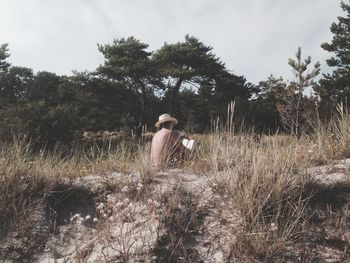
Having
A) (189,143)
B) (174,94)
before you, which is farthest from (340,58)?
(189,143)

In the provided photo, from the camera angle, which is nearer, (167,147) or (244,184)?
(244,184)

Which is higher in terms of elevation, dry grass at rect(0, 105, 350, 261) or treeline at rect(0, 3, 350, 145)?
treeline at rect(0, 3, 350, 145)

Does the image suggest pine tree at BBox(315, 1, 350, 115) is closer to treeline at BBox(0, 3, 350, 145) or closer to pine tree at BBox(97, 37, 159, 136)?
treeline at BBox(0, 3, 350, 145)

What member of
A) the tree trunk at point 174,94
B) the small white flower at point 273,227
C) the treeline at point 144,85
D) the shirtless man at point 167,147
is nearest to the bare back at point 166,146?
the shirtless man at point 167,147

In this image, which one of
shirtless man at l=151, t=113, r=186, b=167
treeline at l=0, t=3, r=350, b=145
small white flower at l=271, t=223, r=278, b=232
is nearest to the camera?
small white flower at l=271, t=223, r=278, b=232

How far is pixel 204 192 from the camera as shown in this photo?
12.0ft

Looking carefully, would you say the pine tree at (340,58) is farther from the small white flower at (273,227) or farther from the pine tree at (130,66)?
the small white flower at (273,227)

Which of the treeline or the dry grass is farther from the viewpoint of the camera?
the treeline

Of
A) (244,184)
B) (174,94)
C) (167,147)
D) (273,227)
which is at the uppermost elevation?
(174,94)

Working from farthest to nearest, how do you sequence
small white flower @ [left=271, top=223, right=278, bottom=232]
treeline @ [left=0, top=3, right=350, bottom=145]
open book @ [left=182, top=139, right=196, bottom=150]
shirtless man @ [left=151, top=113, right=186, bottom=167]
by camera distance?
treeline @ [left=0, top=3, right=350, bottom=145] → open book @ [left=182, top=139, right=196, bottom=150] → shirtless man @ [left=151, top=113, right=186, bottom=167] → small white flower @ [left=271, top=223, right=278, bottom=232]

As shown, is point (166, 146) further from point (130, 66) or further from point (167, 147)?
point (130, 66)

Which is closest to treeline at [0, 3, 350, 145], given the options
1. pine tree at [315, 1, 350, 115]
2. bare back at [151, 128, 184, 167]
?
pine tree at [315, 1, 350, 115]

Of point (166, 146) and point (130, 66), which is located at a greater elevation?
point (130, 66)

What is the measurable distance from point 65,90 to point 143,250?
71.0 feet
